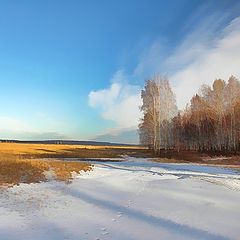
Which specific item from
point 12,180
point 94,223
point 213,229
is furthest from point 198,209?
point 12,180

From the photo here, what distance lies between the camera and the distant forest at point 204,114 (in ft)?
191

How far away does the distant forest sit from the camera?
58.2 metres

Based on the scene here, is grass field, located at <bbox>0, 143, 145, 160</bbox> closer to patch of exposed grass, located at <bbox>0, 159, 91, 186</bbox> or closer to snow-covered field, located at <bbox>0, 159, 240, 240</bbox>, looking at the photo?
patch of exposed grass, located at <bbox>0, 159, 91, 186</bbox>

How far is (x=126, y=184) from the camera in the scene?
18812mm

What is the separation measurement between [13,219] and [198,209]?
616cm

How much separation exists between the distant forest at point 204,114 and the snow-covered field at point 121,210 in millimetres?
38741

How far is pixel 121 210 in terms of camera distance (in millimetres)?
12289

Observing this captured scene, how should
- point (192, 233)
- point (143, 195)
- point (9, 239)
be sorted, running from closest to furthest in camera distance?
point (9, 239), point (192, 233), point (143, 195)

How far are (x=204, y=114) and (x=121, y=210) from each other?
5451cm

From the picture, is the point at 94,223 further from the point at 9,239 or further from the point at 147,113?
the point at 147,113

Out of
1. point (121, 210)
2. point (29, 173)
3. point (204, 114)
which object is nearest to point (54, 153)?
point (204, 114)

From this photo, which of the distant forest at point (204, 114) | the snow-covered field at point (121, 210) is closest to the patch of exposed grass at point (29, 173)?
the snow-covered field at point (121, 210)

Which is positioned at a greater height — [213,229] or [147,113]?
[147,113]

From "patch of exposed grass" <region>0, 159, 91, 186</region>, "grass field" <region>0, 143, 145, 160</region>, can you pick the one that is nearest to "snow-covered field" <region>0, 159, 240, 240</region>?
"patch of exposed grass" <region>0, 159, 91, 186</region>
